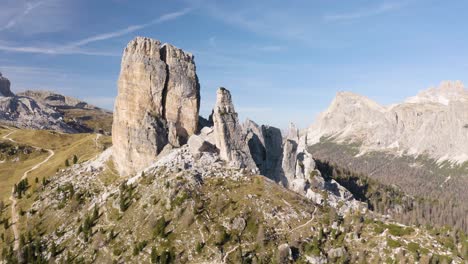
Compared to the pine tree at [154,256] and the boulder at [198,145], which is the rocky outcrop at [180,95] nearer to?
the boulder at [198,145]

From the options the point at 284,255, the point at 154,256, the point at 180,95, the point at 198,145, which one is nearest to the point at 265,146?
the point at 198,145

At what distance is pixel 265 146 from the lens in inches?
6442

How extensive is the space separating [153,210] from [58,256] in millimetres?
29080

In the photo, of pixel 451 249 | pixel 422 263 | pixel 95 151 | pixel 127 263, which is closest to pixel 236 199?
pixel 127 263

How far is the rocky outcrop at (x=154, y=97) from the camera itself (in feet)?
499

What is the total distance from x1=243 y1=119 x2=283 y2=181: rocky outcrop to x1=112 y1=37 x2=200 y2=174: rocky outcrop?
23313 millimetres

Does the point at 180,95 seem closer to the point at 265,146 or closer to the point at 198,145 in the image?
the point at 198,145

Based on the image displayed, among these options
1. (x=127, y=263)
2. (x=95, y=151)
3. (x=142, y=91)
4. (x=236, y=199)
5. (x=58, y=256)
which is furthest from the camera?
(x=95, y=151)

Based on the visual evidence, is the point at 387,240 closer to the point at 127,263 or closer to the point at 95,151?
the point at 127,263

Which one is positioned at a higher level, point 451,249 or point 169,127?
point 169,127

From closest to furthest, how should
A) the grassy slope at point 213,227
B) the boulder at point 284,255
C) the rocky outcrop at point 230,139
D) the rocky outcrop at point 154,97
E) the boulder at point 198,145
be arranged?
1. the boulder at point 284,255
2. the grassy slope at point 213,227
3. the rocky outcrop at point 230,139
4. the boulder at point 198,145
5. the rocky outcrop at point 154,97

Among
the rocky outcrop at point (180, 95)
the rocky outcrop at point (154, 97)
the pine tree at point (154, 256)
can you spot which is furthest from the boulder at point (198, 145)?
the pine tree at point (154, 256)

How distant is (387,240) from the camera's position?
106625 mm

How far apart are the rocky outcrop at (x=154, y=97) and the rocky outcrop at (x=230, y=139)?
17372 mm
